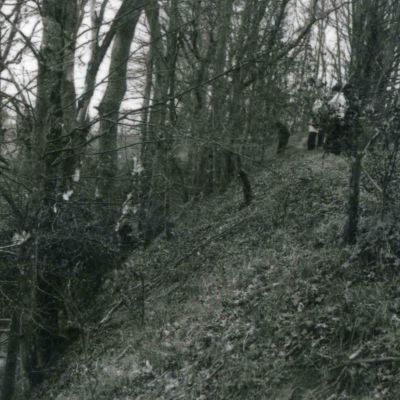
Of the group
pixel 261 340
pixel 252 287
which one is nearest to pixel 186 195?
pixel 252 287

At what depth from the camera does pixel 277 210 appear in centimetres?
1034

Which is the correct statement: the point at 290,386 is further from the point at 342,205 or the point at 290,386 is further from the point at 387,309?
the point at 342,205

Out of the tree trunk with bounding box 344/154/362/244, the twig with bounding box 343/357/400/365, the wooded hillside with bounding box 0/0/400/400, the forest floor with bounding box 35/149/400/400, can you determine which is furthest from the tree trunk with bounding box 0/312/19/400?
the tree trunk with bounding box 344/154/362/244

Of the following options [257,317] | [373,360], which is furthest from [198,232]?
[373,360]

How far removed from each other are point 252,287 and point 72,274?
3417 millimetres

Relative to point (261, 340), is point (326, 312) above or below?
above

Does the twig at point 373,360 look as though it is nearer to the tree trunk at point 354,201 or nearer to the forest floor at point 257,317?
the forest floor at point 257,317

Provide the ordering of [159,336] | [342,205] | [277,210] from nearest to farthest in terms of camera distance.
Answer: [159,336] < [342,205] < [277,210]

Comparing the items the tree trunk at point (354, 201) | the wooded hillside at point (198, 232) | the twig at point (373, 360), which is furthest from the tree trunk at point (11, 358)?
the tree trunk at point (354, 201)

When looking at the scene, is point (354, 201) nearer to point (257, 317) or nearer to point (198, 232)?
point (257, 317)

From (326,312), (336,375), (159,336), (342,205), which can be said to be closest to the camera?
(336,375)

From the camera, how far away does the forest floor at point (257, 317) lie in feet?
17.8

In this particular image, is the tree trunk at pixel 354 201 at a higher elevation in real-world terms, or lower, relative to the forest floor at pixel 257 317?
higher

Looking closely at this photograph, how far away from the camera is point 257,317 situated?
22.2 feet
